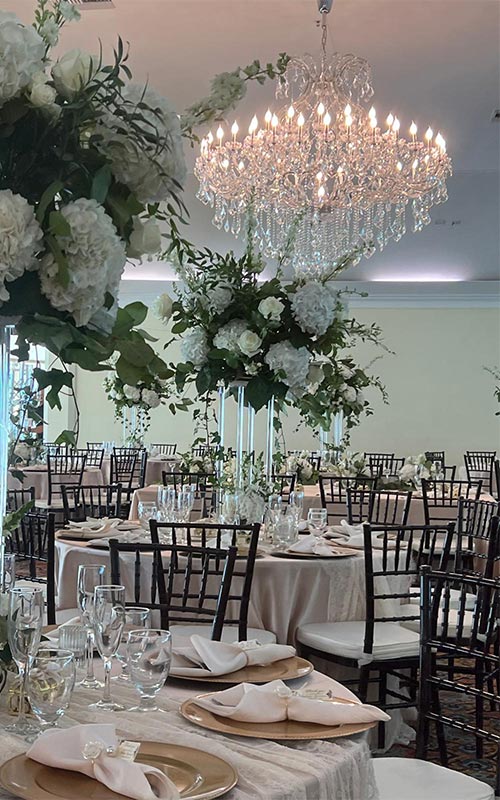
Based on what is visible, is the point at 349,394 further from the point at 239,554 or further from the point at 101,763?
the point at 101,763

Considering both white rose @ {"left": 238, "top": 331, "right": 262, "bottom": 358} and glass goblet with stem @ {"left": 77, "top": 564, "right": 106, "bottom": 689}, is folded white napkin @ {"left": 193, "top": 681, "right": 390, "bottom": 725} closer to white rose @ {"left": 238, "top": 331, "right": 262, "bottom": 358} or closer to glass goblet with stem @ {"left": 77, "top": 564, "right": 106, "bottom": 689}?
glass goblet with stem @ {"left": 77, "top": 564, "right": 106, "bottom": 689}

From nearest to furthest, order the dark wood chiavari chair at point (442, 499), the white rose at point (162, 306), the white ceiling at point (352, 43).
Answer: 1. the white rose at point (162, 306)
2. the white ceiling at point (352, 43)
3. the dark wood chiavari chair at point (442, 499)

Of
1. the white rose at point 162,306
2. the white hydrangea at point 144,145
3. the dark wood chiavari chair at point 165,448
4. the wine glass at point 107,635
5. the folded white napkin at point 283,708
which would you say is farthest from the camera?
the dark wood chiavari chair at point 165,448

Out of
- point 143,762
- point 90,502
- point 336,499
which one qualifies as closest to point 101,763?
point 143,762

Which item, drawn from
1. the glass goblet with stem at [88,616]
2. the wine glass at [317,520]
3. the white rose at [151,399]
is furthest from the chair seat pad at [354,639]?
the white rose at [151,399]

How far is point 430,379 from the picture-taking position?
15375mm

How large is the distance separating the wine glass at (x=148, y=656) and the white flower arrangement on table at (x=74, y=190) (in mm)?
452

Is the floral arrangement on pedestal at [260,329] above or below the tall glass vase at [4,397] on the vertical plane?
above

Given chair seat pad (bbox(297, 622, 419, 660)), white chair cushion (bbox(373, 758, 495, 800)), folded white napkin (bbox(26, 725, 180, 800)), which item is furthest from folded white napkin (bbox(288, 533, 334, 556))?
folded white napkin (bbox(26, 725, 180, 800))

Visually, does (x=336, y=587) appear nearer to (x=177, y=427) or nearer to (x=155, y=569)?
(x=155, y=569)

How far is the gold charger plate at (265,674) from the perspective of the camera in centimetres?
188

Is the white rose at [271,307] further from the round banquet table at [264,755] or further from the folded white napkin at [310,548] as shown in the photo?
the round banquet table at [264,755]

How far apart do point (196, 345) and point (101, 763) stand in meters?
3.20

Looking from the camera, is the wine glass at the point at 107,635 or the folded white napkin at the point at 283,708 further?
the wine glass at the point at 107,635
